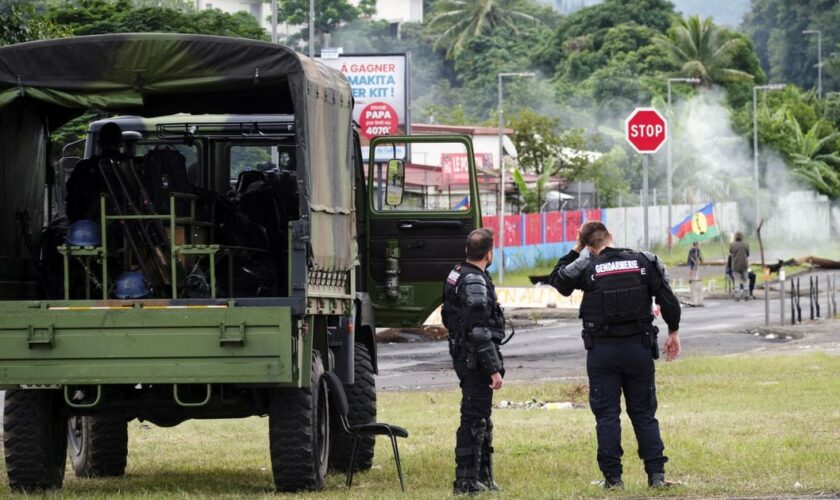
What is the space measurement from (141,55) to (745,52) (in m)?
86.5

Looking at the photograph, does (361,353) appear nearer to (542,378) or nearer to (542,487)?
(542,487)

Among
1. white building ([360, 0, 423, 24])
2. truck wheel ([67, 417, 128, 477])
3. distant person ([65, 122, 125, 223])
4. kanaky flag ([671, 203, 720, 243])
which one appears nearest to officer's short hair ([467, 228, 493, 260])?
distant person ([65, 122, 125, 223])

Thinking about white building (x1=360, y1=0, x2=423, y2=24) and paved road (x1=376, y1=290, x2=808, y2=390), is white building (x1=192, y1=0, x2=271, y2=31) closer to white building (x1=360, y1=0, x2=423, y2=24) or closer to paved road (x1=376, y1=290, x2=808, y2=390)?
white building (x1=360, y1=0, x2=423, y2=24)

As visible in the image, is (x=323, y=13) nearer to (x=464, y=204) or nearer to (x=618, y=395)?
(x=464, y=204)

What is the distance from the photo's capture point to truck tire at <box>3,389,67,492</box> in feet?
34.8

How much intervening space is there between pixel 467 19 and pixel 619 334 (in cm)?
11025

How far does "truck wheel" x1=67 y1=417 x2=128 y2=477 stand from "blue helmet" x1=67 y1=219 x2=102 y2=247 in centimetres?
193

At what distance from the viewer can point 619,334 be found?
10508 millimetres

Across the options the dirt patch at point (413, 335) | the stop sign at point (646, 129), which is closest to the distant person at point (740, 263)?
the stop sign at point (646, 129)

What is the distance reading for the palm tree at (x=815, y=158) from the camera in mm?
78938

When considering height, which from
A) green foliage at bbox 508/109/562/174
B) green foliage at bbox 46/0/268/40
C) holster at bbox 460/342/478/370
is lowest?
holster at bbox 460/342/478/370

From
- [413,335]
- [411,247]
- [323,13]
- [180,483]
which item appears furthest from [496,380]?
[323,13]

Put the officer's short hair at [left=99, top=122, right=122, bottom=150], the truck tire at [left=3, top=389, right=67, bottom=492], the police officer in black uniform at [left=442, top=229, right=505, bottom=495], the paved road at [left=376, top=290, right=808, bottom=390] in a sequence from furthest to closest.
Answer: the paved road at [left=376, top=290, right=808, bottom=390] < the officer's short hair at [left=99, top=122, right=122, bottom=150] < the truck tire at [left=3, top=389, right=67, bottom=492] < the police officer in black uniform at [left=442, top=229, right=505, bottom=495]

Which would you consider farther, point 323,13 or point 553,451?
point 323,13
